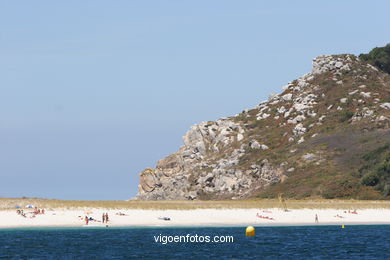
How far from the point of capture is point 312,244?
74.0 metres

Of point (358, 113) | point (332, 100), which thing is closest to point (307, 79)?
point (332, 100)

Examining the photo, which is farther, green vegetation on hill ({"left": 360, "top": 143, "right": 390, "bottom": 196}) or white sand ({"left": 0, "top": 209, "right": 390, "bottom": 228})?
green vegetation on hill ({"left": 360, "top": 143, "right": 390, "bottom": 196})

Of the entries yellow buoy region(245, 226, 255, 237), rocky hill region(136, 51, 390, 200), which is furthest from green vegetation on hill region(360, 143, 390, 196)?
yellow buoy region(245, 226, 255, 237)

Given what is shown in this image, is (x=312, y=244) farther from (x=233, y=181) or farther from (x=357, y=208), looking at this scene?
(x=233, y=181)

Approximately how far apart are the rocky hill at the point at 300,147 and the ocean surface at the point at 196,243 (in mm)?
47199

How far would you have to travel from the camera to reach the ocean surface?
65250 millimetres

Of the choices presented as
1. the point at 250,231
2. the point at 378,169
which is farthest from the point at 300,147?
the point at 250,231

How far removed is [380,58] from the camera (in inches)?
7672

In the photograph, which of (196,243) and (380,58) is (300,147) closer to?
(380,58)

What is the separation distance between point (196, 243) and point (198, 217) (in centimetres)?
1901

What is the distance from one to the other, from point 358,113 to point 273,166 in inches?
965

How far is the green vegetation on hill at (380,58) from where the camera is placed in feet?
635

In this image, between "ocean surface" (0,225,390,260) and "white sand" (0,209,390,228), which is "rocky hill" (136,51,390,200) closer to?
"white sand" (0,209,390,228)

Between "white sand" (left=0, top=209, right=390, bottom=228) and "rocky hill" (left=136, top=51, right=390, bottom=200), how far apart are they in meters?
31.2
